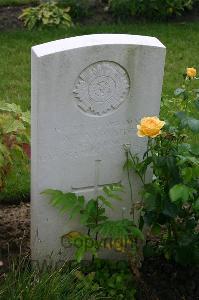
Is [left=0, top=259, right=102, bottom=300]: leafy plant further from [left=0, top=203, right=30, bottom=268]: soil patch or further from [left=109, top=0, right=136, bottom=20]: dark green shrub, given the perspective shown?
[left=109, top=0, right=136, bottom=20]: dark green shrub

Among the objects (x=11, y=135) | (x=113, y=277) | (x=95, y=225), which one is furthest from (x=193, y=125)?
(x=11, y=135)

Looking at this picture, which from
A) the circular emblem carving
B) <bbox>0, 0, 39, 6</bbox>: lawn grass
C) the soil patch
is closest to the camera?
the circular emblem carving

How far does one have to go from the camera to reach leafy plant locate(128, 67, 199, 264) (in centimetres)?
343

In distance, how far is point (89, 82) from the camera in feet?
11.7

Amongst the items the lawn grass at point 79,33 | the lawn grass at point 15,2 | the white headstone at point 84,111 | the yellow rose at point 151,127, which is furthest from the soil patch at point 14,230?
the lawn grass at point 15,2

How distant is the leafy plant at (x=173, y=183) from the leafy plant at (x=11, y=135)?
668 mm

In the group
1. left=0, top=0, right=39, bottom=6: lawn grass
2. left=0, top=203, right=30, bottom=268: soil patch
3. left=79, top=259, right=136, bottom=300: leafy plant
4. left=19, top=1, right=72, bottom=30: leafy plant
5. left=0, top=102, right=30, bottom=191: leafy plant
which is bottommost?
left=79, top=259, right=136, bottom=300: leafy plant

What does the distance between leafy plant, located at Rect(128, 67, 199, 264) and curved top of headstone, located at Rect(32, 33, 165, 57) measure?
0.36 meters

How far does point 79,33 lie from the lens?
8531 millimetres

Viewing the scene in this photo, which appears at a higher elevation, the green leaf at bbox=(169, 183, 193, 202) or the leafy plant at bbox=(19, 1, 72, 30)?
the leafy plant at bbox=(19, 1, 72, 30)

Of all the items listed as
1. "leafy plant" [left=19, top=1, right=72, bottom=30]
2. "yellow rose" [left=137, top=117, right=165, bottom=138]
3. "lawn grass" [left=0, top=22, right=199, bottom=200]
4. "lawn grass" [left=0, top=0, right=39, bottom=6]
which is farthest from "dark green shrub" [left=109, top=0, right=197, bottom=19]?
"yellow rose" [left=137, top=117, right=165, bottom=138]

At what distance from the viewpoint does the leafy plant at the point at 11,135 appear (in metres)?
3.84

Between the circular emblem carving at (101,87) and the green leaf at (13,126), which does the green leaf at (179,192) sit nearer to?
the circular emblem carving at (101,87)

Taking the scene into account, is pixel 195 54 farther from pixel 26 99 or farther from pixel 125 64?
pixel 125 64
